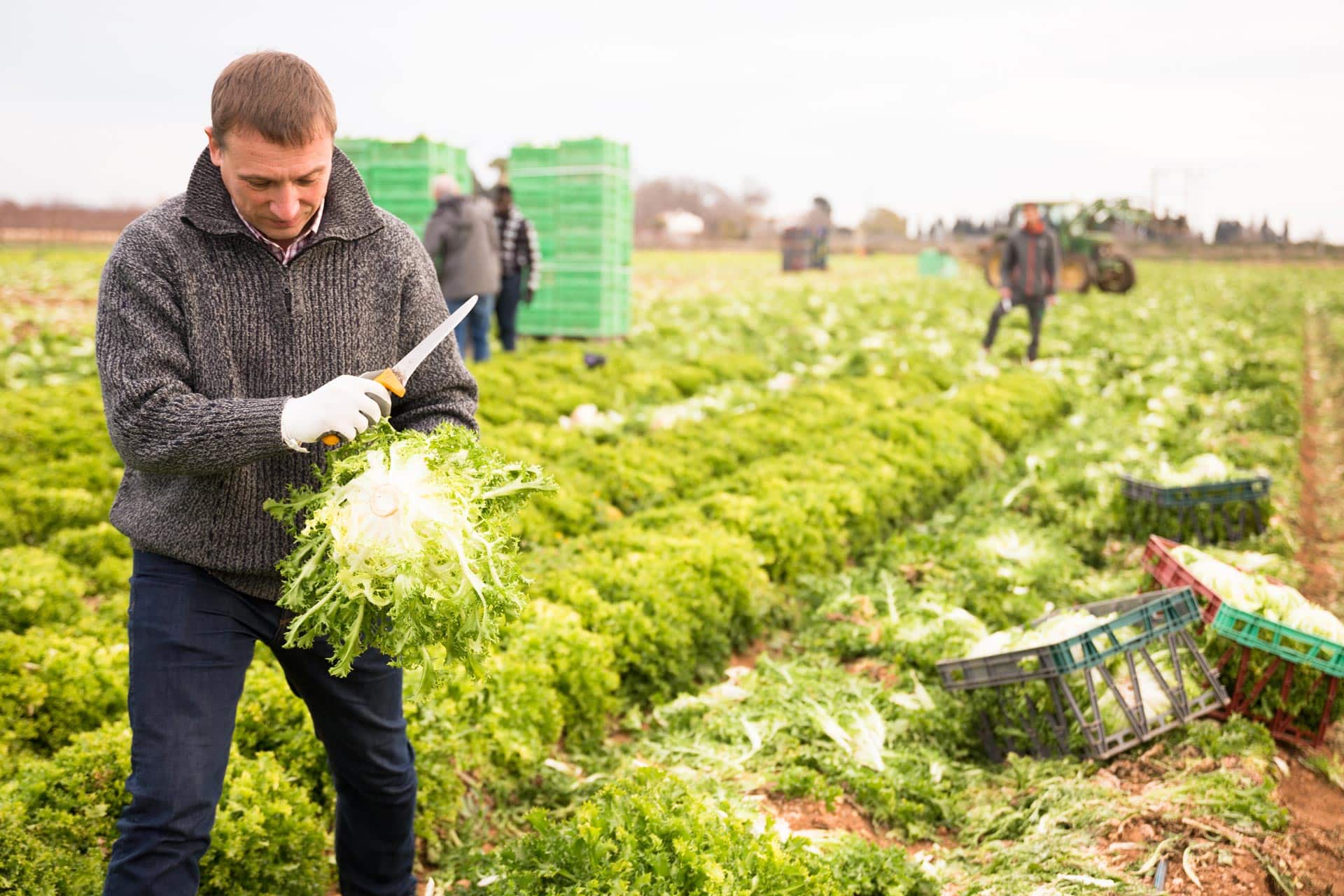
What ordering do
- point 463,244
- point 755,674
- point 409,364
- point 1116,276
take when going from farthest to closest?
point 1116,276 → point 463,244 → point 755,674 → point 409,364

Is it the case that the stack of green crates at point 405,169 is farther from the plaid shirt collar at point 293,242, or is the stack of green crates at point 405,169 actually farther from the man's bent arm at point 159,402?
the man's bent arm at point 159,402

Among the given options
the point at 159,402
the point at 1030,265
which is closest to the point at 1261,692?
the point at 159,402

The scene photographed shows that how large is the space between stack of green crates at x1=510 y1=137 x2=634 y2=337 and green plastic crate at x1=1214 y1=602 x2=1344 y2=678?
510 inches

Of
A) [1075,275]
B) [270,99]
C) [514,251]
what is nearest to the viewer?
[270,99]

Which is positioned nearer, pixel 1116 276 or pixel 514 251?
pixel 514 251

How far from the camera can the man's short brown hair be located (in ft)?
7.89

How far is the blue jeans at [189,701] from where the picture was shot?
2.52m

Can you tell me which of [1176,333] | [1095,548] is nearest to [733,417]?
[1095,548]

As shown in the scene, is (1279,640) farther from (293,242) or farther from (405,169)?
(405,169)

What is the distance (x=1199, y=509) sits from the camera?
768cm

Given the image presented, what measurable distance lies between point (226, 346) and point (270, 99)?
65cm

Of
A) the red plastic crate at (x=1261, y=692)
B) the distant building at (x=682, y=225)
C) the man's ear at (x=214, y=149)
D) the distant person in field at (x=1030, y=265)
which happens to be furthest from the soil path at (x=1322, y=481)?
→ the distant building at (x=682, y=225)

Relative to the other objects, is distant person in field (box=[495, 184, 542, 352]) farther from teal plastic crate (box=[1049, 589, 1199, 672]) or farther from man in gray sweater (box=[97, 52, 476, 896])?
man in gray sweater (box=[97, 52, 476, 896])

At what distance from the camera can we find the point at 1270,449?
10094 millimetres
